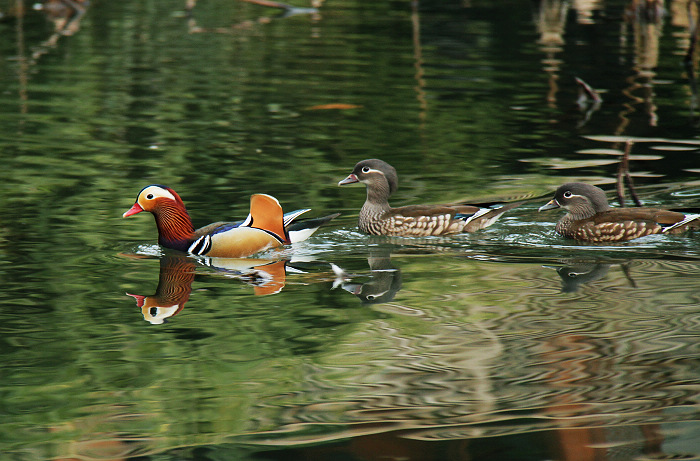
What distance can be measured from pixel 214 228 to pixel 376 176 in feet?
6.38

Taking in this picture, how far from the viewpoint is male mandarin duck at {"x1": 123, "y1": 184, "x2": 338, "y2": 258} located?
8.49m

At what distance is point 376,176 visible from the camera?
9867 mm

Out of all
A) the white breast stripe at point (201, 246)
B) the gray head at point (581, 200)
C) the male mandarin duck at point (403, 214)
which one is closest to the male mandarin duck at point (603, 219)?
the gray head at point (581, 200)

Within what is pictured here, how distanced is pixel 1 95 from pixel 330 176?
7321 millimetres

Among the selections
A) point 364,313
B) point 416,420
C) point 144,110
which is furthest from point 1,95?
point 416,420

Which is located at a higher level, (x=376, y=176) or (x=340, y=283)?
(x=376, y=176)

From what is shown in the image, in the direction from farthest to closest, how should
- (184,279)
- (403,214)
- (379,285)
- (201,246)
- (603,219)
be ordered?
(403,214) → (603,219) → (201,246) → (184,279) → (379,285)

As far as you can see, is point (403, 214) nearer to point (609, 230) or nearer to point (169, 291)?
Answer: point (609, 230)

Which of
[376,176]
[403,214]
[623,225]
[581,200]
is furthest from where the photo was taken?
[376,176]

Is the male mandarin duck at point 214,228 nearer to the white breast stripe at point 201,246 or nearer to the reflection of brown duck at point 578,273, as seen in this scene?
the white breast stripe at point 201,246

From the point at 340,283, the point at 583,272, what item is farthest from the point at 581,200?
the point at 340,283

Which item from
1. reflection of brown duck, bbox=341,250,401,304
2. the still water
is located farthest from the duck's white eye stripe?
reflection of brown duck, bbox=341,250,401,304

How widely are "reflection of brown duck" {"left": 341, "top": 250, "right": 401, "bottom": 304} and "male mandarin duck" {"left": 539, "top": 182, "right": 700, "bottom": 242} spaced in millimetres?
1851

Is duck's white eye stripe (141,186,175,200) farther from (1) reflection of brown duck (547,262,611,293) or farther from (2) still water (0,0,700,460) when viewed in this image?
(1) reflection of brown duck (547,262,611,293)
